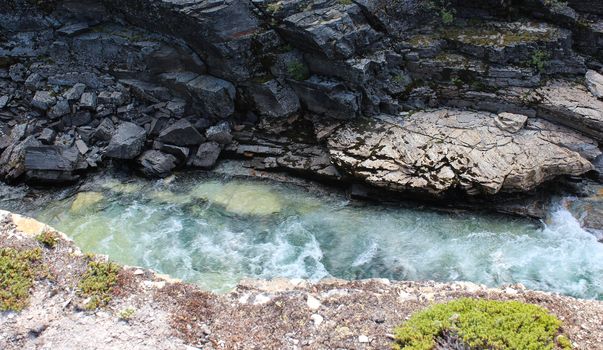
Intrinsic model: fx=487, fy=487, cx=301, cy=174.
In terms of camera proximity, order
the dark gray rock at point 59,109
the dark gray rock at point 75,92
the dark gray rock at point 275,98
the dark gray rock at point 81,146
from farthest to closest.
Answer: the dark gray rock at point 75,92
the dark gray rock at point 59,109
the dark gray rock at point 81,146
the dark gray rock at point 275,98

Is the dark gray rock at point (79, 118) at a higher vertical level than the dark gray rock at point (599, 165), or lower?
higher

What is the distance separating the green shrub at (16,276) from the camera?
1273 centimetres

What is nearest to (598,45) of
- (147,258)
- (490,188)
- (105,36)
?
(490,188)

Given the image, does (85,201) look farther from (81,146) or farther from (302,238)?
(302,238)

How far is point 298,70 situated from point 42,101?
41.2 ft

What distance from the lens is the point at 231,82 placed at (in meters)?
23.2

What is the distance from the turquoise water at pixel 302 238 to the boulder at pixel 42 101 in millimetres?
5144

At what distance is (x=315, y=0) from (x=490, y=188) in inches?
438

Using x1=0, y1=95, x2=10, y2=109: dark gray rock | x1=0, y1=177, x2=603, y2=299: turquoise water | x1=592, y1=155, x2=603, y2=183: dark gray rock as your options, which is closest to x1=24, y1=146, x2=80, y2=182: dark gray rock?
x1=0, y1=177, x2=603, y2=299: turquoise water

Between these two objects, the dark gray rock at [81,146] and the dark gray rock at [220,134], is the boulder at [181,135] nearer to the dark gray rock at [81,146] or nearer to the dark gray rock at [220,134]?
the dark gray rock at [220,134]

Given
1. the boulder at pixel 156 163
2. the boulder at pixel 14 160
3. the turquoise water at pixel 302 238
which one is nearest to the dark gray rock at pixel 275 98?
the turquoise water at pixel 302 238

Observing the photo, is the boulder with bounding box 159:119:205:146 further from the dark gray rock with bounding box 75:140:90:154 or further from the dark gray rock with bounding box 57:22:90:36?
the dark gray rock with bounding box 57:22:90:36

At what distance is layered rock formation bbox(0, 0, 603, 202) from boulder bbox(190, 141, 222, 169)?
70 millimetres

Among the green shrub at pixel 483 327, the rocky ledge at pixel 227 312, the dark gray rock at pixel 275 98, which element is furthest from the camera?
the dark gray rock at pixel 275 98
